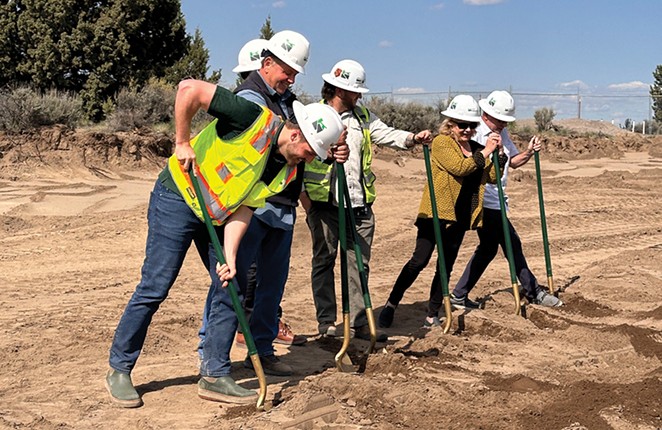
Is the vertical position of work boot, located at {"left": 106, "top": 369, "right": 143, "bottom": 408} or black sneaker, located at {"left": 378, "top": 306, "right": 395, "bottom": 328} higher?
work boot, located at {"left": 106, "top": 369, "right": 143, "bottom": 408}

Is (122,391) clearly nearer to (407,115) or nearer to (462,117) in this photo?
(462,117)

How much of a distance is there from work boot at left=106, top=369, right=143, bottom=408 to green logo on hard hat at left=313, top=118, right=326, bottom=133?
1.95 metres

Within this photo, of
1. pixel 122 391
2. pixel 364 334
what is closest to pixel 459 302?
pixel 364 334

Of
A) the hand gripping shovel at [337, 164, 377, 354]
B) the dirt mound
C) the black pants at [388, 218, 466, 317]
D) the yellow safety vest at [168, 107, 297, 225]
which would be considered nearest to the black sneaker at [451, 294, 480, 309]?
the black pants at [388, 218, 466, 317]

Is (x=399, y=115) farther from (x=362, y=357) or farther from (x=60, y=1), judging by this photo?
(x=362, y=357)

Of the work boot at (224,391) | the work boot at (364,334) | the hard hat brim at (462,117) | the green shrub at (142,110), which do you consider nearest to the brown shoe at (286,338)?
the work boot at (364,334)

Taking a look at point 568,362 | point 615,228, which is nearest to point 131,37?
point 615,228

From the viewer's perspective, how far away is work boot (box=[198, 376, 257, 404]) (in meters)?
5.54

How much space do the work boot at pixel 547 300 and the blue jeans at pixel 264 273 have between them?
3.60 metres

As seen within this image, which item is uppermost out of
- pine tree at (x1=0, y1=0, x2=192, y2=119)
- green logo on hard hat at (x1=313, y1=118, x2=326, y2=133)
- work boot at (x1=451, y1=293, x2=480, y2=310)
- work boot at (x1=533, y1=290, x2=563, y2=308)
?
pine tree at (x1=0, y1=0, x2=192, y2=119)

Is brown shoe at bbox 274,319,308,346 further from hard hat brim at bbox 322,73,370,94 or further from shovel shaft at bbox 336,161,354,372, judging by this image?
hard hat brim at bbox 322,73,370,94

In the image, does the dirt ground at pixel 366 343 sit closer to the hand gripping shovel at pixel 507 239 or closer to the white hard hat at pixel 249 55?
the hand gripping shovel at pixel 507 239

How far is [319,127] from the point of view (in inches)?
207

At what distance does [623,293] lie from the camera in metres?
9.65
